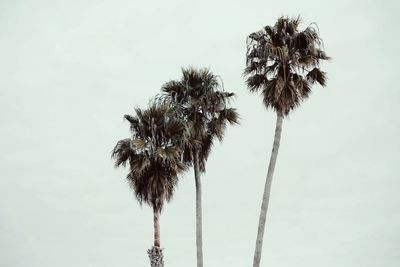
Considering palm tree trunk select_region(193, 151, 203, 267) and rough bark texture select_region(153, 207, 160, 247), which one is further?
palm tree trunk select_region(193, 151, 203, 267)

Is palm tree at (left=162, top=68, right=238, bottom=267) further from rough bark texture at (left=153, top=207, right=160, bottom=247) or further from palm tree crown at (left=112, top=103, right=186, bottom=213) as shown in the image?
rough bark texture at (left=153, top=207, right=160, bottom=247)

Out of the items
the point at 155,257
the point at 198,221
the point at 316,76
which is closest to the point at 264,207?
the point at 198,221

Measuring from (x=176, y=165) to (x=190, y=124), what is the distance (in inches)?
108

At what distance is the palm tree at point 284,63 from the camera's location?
89.6 feet

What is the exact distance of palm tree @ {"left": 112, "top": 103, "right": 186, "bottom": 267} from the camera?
2844 centimetres

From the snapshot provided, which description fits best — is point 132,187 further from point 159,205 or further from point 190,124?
point 190,124

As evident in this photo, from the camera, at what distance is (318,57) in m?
27.8

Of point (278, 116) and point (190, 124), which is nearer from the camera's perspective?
point (278, 116)

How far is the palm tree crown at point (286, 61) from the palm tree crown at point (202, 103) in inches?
149

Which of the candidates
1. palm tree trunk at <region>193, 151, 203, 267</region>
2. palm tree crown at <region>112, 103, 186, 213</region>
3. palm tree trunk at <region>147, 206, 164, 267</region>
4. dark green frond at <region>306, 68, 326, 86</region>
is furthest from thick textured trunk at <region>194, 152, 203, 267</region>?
dark green frond at <region>306, 68, 326, 86</region>

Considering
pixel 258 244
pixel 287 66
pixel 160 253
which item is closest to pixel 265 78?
pixel 287 66

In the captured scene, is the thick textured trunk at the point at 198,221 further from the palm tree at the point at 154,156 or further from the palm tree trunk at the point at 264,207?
the palm tree trunk at the point at 264,207

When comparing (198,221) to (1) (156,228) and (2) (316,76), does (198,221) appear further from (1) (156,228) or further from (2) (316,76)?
(2) (316,76)

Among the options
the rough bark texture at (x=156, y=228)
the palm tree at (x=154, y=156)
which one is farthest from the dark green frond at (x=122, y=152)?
the rough bark texture at (x=156, y=228)
